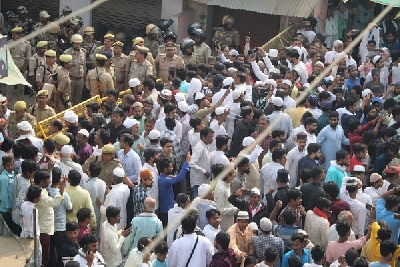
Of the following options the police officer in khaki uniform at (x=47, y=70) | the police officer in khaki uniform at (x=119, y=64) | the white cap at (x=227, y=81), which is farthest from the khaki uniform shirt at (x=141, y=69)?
the white cap at (x=227, y=81)

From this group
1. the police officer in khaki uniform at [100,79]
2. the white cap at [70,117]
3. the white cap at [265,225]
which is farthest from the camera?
the police officer in khaki uniform at [100,79]

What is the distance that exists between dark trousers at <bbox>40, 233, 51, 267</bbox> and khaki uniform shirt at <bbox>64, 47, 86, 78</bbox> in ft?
19.0

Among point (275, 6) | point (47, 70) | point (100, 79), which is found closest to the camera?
point (100, 79)

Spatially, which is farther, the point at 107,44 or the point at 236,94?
the point at 107,44

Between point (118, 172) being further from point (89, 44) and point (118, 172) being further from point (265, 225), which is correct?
point (89, 44)

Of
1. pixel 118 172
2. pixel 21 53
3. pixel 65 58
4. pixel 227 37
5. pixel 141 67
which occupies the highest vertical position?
pixel 118 172

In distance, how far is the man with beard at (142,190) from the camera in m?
→ 13.0

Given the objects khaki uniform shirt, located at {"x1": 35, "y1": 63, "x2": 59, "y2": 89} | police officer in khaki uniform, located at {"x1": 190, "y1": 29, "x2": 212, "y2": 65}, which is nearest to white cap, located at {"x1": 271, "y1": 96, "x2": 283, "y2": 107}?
police officer in khaki uniform, located at {"x1": 190, "y1": 29, "x2": 212, "y2": 65}

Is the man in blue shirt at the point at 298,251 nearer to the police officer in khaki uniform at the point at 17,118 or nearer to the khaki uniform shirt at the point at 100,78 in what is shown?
the police officer in khaki uniform at the point at 17,118

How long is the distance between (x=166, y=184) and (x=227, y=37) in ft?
25.5

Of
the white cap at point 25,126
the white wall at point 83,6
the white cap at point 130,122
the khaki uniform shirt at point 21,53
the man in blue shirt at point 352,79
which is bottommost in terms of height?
the white wall at point 83,6

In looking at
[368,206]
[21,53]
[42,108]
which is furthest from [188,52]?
[368,206]

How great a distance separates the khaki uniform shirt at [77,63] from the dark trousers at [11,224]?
5.16 m

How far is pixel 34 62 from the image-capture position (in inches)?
695
